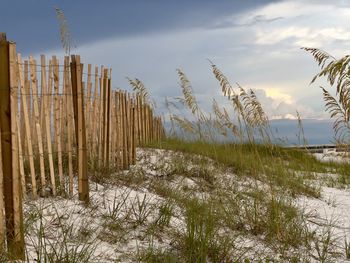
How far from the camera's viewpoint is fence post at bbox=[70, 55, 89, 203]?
4895 mm

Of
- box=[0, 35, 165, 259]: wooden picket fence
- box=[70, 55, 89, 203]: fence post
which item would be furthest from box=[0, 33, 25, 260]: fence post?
box=[70, 55, 89, 203]: fence post

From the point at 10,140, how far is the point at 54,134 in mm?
2197

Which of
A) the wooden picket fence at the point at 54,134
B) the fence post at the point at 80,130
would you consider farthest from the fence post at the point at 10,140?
the fence post at the point at 80,130

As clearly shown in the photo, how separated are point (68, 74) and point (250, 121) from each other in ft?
7.31

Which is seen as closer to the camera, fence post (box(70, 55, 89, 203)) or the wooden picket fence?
the wooden picket fence

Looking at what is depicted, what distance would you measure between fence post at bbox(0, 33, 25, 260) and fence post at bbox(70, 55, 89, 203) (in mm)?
1504

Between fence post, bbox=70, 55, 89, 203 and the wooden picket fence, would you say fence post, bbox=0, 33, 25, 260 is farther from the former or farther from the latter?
fence post, bbox=70, 55, 89, 203

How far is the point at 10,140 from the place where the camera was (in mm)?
3355

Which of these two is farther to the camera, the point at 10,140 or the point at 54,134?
the point at 54,134

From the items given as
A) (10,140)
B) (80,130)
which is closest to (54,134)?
(80,130)

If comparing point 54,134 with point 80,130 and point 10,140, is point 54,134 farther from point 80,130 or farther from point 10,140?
point 10,140

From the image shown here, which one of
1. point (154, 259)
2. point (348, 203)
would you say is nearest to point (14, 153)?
point (154, 259)

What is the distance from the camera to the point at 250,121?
4742 millimetres

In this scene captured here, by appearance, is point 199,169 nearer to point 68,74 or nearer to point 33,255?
point 68,74
